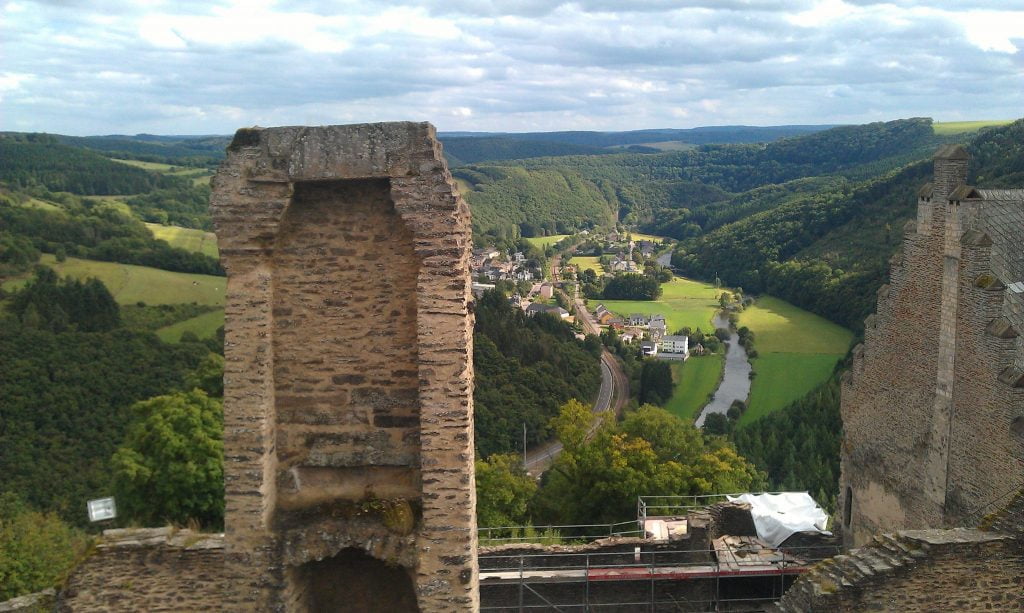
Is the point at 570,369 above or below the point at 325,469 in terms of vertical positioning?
below

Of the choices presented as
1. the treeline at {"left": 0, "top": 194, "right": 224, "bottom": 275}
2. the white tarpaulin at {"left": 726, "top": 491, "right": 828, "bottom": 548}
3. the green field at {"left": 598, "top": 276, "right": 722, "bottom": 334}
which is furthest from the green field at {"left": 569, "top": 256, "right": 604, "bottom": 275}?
the white tarpaulin at {"left": 726, "top": 491, "right": 828, "bottom": 548}

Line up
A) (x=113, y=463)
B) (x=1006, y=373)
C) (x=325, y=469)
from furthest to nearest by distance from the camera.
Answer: (x=113, y=463) → (x=1006, y=373) → (x=325, y=469)

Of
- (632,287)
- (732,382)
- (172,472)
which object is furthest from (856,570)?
(632,287)

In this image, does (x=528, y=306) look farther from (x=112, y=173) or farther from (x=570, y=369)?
(x=112, y=173)

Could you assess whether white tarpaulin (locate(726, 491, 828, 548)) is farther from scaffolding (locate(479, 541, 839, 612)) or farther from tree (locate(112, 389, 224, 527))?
tree (locate(112, 389, 224, 527))

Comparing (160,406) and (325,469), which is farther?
(160,406)

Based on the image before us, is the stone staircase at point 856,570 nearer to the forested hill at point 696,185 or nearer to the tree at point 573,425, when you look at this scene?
the tree at point 573,425

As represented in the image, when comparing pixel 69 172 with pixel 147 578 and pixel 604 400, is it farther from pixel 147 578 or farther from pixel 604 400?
pixel 147 578

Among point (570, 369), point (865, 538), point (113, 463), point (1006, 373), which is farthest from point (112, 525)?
point (570, 369)
